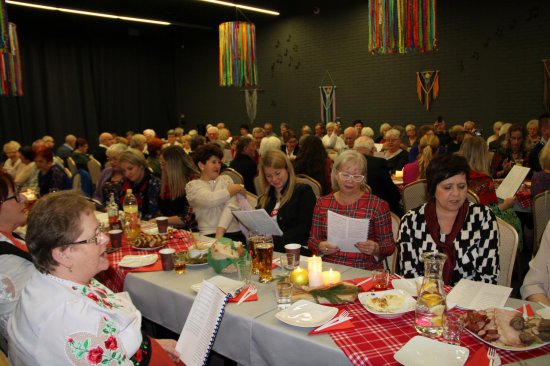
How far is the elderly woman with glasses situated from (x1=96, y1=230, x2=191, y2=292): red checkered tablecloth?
87 cm

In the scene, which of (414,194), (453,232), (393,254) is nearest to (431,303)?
(453,232)

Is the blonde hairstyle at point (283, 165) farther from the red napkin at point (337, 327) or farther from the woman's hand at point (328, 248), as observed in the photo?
the red napkin at point (337, 327)

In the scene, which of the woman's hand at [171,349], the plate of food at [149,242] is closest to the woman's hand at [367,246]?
the woman's hand at [171,349]

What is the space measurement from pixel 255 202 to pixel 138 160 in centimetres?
117

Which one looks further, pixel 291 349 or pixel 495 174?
pixel 495 174

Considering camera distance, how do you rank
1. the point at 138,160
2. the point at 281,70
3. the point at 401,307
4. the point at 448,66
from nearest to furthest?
the point at 401,307
the point at 138,160
the point at 448,66
the point at 281,70

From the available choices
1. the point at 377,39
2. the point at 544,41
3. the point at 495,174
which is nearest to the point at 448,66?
the point at 544,41

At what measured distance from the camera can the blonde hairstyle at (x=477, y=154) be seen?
4230 mm

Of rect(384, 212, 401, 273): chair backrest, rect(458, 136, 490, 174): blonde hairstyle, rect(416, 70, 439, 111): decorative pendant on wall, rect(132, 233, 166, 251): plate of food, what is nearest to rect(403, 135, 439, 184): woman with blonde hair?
rect(458, 136, 490, 174): blonde hairstyle

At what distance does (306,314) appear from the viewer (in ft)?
5.87

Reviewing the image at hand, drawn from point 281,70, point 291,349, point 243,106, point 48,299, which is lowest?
point 291,349

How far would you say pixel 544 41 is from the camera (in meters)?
8.42

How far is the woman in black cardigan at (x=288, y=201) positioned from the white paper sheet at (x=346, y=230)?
51cm

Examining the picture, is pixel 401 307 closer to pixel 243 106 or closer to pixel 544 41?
pixel 544 41
